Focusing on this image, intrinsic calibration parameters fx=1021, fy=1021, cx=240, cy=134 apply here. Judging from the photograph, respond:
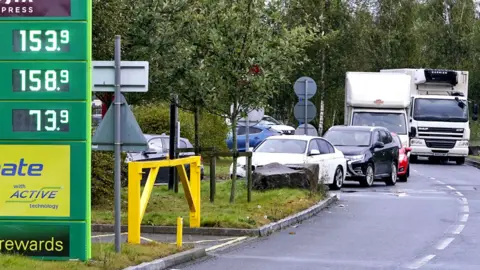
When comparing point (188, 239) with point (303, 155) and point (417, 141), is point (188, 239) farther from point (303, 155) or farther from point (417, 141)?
point (417, 141)

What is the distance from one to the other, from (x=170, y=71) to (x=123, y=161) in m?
2.79

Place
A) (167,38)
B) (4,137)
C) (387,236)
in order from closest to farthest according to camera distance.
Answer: (4,137)
(387,236)
(167,38)

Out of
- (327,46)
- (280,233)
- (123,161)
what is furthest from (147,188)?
(327,46)

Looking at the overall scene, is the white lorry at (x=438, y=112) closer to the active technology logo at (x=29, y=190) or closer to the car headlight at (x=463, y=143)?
the car headlight at (x=463, y=143)

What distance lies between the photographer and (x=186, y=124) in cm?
3606

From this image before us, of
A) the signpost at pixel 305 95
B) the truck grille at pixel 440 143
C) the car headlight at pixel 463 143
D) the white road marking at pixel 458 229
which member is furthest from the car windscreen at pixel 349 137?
the car headlight at pixel 463 143

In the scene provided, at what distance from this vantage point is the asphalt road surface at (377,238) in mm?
13328

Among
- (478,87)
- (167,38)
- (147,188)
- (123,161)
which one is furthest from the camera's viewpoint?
(478,87)

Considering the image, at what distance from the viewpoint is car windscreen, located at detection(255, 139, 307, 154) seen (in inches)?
1052

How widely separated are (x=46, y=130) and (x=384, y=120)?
88.0 feet

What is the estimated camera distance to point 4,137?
11.6 metres

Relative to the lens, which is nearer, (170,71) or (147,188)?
(147,188)

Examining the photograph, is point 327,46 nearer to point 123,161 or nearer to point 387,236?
point 123,161

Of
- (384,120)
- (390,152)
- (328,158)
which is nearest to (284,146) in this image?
(328,158)
